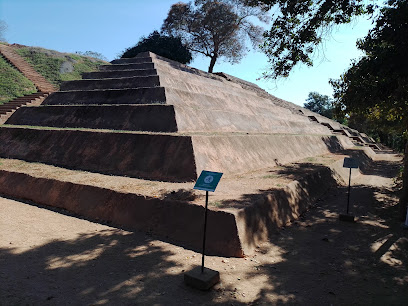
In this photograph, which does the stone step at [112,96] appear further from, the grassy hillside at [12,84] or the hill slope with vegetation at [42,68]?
the hill slope with vegetation at [42,68]

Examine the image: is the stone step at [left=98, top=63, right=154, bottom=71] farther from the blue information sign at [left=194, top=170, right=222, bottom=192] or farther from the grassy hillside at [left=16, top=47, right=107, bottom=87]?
the blue information sign at [left=194, top=170, right=222, bottom=192]

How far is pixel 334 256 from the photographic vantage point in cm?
500

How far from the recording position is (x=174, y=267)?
13.9ft

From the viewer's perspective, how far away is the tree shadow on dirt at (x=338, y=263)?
378 centimetres

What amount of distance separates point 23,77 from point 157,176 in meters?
17.0

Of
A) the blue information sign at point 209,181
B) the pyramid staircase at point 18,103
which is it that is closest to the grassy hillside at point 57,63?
the pyramid staircase at point 18,103

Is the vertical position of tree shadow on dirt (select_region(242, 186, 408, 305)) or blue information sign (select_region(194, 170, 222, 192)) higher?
blue information sign (select_region(194, 170, 222, 192))

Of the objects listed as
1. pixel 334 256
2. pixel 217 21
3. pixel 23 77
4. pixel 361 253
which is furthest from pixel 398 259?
pixel 217 21

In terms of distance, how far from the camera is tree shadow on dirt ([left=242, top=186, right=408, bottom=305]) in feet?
12.4

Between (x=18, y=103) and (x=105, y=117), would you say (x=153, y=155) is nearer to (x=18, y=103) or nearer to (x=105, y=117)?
(x=105, y=117)

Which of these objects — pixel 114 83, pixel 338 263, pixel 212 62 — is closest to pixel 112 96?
pixel 114 83

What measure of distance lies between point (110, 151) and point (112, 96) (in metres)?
4.52

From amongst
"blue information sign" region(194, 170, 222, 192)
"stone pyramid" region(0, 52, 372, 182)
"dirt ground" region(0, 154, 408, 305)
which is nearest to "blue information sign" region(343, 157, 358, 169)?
"dirt ground" region(0, 154, 408, 305)

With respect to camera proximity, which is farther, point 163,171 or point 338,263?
point 163,171
